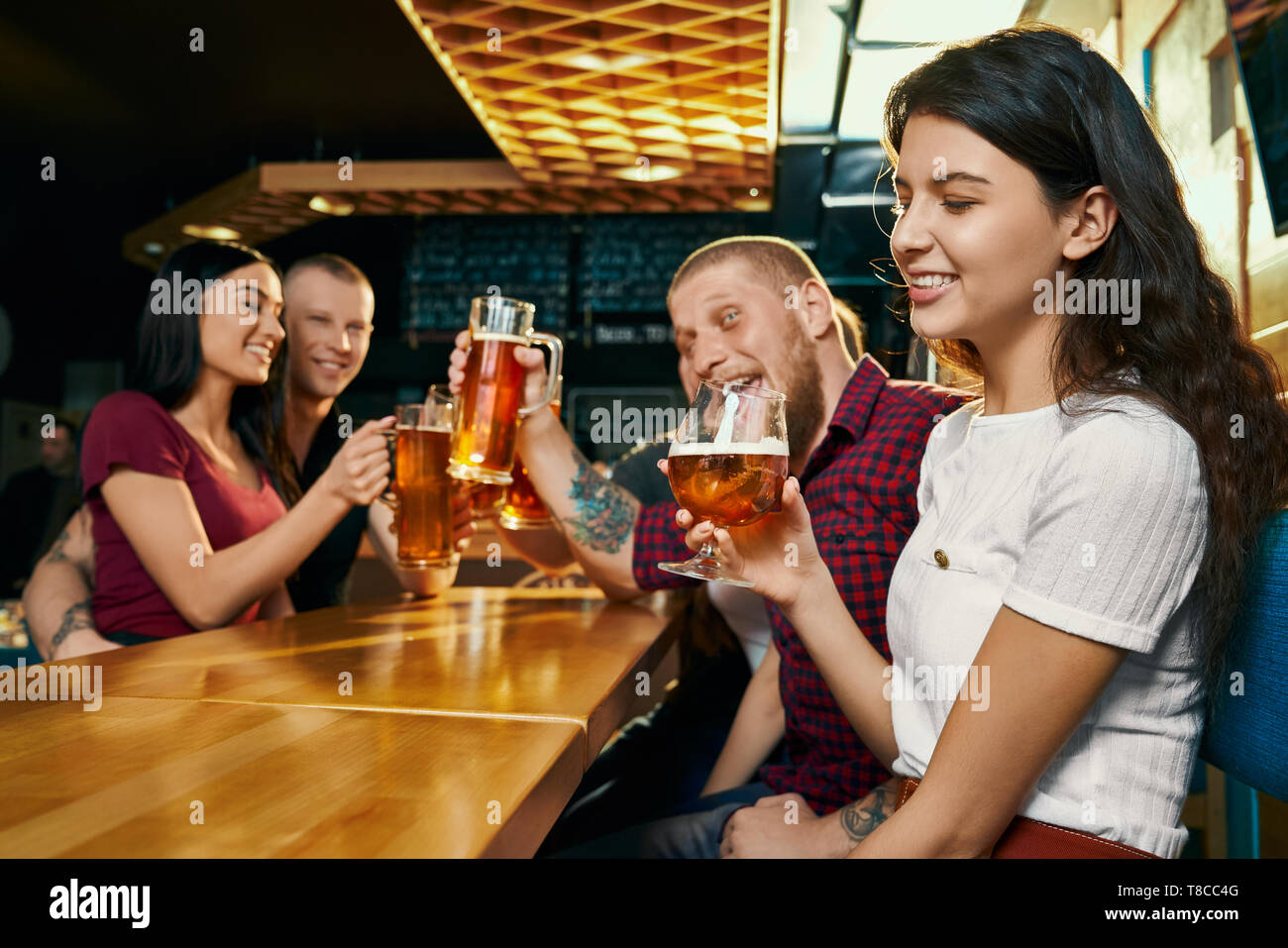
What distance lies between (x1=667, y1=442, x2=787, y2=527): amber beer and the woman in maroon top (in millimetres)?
744

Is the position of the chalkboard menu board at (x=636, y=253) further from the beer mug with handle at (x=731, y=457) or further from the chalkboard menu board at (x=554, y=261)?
the beer mug with handle at (x=731, y=457)

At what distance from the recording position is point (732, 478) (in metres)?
1.07

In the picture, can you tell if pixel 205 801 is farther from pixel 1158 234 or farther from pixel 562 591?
pixel 562 591

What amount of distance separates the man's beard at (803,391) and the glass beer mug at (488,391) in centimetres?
51

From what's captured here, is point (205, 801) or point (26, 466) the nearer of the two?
point (205, 801)

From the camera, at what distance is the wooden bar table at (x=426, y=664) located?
0.93m

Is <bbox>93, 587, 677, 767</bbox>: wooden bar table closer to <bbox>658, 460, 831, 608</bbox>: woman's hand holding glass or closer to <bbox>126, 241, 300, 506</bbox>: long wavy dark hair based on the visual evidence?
<bbox>658, 460, 831, 608</bbox>: woman's hand holding glass

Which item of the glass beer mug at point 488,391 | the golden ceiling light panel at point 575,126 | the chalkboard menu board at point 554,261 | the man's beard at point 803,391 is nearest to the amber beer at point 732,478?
the glass beer mug at point 488,391

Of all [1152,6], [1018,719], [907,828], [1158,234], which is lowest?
[907,828]

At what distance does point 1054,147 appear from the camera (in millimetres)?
879

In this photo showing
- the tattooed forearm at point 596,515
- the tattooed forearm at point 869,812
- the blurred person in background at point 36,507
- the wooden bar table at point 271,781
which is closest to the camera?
the wooden bar table at point 271,781

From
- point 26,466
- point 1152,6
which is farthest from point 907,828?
point 26,466
